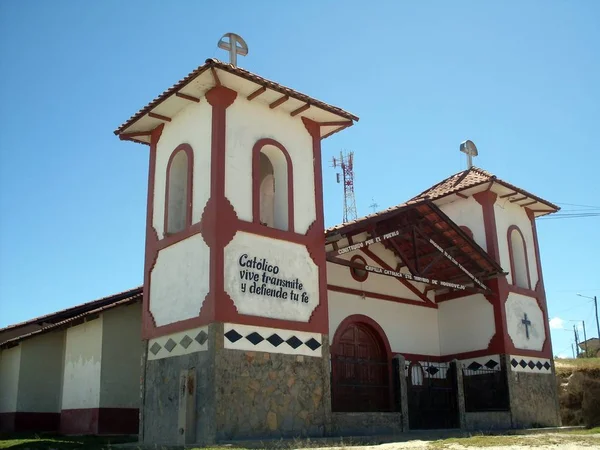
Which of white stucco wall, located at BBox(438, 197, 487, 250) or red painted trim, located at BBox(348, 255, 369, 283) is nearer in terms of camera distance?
red painted trim, located at BBox(348, 255, 369, 283)

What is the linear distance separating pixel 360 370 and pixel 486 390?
371 centimetres

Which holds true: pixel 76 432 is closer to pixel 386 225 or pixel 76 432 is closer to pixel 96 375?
pixel 96 375

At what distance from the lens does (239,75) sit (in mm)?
12578

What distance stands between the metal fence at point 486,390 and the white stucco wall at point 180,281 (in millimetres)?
8606

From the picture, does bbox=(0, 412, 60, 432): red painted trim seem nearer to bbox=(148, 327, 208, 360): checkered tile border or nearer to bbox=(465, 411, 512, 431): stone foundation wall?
bbox=(148, 327, 208, 360): checkered tile border

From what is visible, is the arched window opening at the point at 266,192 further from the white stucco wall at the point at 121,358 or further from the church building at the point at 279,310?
the white stucco wall at the point at 121,358

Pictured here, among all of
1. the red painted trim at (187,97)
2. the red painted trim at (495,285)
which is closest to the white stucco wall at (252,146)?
the red painted trim at (187,97)

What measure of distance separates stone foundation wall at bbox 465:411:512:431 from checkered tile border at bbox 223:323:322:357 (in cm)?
512

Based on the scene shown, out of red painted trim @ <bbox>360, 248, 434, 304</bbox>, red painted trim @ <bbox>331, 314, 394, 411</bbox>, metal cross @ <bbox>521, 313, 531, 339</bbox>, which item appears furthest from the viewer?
metal cross @ <bbox>521, 313, 531, 339</bbox>

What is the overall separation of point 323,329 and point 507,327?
275 inches

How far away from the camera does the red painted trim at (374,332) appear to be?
15.5m

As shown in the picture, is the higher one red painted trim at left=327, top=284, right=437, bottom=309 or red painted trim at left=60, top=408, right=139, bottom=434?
red painted trim at left=327, top=284, right=437, bottom=309

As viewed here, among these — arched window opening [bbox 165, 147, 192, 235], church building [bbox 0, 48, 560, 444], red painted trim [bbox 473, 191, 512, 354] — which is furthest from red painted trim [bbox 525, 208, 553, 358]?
arched window opening [bbox 165, 147, 192, 235]

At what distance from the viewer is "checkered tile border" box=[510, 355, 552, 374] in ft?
58.4
